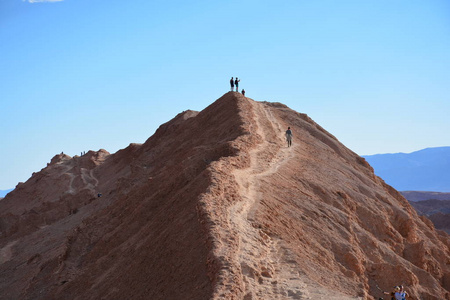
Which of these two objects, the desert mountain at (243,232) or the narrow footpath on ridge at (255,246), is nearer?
the narrow footpath on ridge at (255,246)

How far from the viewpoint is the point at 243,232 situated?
14008 millimetres

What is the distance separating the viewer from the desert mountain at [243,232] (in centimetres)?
1297

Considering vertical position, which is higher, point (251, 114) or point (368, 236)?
point (251, 114)

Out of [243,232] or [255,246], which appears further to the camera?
[243,232]

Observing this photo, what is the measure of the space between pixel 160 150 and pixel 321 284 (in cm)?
2379

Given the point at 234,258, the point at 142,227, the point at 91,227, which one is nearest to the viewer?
the point at 234,258

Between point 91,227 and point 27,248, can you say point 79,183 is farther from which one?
point 91,227

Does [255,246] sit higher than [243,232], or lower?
lower

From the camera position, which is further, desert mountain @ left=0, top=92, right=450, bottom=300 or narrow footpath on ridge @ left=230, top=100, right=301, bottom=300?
desert mountain @ left=0, top=92, right=450, bottom=300

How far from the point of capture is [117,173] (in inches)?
1869

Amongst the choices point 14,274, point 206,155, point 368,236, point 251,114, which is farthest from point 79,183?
point 368,236

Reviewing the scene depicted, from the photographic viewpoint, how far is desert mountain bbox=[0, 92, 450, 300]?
12969 millimetres

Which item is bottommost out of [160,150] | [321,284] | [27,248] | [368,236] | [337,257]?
[321,284]

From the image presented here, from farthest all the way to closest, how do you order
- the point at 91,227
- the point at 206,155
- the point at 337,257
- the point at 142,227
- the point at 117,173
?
the point at 117,173
the point at 91,227
the point at 206,155
the point at 142,227
the point at 337,257
